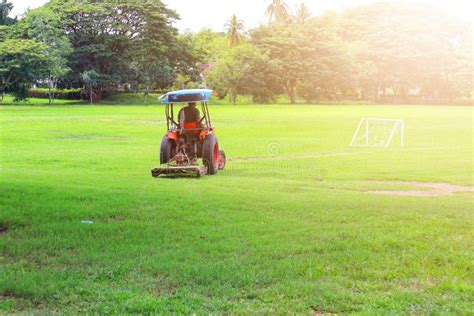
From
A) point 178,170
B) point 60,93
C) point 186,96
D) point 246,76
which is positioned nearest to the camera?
point 178,170

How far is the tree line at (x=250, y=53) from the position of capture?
18.1 meters

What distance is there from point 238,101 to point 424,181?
16501 millimetres

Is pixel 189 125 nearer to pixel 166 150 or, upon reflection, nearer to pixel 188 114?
pixel 188 114

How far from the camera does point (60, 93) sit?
81.1 ft

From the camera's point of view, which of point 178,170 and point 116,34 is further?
point 116,34

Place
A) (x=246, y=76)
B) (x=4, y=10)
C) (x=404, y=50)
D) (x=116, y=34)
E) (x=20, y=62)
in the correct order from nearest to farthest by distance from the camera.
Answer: (x=116, y=34), (x=4, y=10), (x=20, y=62), (x=246, y=76), (x=404, y=50)

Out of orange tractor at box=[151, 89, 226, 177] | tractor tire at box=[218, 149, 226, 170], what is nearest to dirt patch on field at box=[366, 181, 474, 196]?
orange tractor at box=[151, 89, 226, 177]

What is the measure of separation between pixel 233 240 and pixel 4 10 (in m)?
18.1

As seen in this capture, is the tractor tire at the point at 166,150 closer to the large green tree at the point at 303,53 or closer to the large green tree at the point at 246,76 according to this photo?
the large green tree at the point at 246,76

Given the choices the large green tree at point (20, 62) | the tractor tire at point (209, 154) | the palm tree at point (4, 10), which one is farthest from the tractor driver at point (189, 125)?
the palm tree at point (4, 10)

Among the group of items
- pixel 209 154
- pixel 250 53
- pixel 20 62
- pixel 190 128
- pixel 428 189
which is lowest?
pixel 428 189

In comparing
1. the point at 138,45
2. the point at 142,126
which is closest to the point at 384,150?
the point at 138,45

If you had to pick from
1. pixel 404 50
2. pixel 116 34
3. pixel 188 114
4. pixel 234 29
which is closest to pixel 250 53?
pixel 234 29

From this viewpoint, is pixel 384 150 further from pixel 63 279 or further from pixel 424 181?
pixel 63 279
